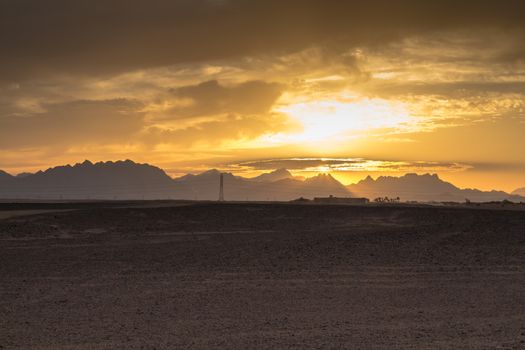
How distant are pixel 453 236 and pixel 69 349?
2488 centimetres

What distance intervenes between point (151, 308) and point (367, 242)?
644 inches

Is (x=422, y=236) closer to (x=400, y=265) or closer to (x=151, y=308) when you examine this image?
(x=400, y=265)

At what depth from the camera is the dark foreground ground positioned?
1211cm

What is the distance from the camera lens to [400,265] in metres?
22.7

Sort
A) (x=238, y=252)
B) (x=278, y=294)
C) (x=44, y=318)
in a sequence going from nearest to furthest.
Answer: (x=44, y=318) → (x=278, y=294) → (x=238, y=252)

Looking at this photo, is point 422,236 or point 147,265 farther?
point 422,236

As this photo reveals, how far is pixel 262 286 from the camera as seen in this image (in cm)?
1805

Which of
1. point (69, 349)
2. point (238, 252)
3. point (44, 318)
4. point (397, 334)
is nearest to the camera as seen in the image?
point (69, 349)

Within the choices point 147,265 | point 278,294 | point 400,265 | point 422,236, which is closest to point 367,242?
point 422,236

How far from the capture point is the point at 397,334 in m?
12.1

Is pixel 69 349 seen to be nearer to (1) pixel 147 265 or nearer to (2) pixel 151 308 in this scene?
(2) pixel 151 308

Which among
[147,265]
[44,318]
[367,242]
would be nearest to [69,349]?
[44,318]

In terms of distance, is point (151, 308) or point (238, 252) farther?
point (238, 252)

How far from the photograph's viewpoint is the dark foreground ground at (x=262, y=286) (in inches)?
477
